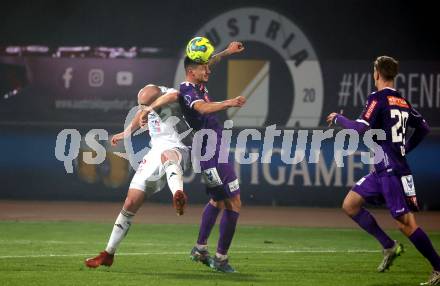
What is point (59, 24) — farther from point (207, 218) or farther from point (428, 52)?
point (207, 218)

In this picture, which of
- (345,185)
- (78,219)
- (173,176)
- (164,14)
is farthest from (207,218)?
(164,14)

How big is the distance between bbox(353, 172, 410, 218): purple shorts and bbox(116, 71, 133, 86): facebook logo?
11303 millimetres

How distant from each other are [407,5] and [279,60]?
10.3 ft

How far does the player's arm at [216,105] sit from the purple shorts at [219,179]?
0.69m

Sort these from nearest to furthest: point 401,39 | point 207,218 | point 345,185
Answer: point 207,218
point 345,185
point 401,39

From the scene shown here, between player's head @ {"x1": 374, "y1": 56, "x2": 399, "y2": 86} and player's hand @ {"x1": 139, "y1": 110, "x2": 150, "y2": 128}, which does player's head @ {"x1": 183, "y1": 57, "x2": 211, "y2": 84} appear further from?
player's head @ {"x1": 374, "y1": 56, "x2": 399, "y2": 86}

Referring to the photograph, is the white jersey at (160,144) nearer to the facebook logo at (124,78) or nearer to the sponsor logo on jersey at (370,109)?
the sponsor logo on jersey at (370,109)

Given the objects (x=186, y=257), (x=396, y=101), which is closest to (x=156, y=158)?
(x=186, y=257)

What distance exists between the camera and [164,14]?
23000 mm

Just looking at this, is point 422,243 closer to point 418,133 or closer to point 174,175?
point 418,133

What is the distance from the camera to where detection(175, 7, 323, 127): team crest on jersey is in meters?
21.3

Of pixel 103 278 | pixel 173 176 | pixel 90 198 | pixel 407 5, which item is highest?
pixel 407 5

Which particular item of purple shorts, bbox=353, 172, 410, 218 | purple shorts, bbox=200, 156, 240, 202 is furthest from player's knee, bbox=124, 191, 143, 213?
purple shorts, bbox=353, 172, 410, 218

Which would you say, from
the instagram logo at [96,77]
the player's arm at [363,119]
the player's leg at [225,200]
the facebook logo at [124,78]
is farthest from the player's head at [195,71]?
the instagram logo at [96,77]
